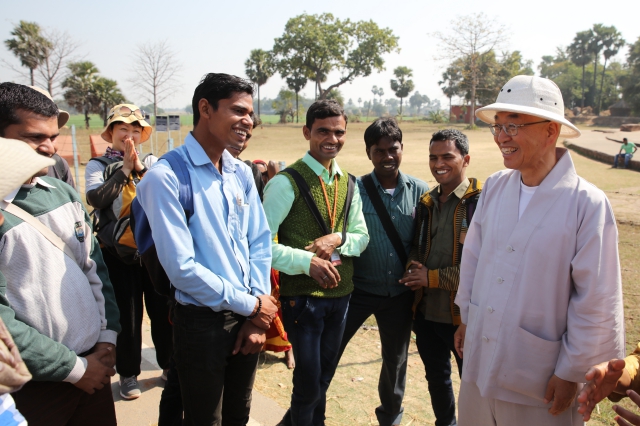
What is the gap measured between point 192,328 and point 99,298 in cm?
47

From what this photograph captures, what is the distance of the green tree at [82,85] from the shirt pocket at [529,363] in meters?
42.6

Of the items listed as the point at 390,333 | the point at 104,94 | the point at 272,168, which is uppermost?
the point at 104,94

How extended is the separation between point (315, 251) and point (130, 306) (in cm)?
155

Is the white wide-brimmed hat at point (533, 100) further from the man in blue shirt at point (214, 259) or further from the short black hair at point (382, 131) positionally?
the man in blue shirt at point (214, 259)

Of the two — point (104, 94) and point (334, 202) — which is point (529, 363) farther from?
point (104, 94)

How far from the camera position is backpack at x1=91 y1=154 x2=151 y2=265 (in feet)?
9.91

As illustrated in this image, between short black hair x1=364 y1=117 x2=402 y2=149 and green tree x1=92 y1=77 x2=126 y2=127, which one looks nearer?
short black hair x1=364 y1=117 x2=402 y2=149

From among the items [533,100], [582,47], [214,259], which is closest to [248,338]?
[214,259]

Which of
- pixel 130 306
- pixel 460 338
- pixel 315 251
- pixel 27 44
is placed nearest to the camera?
pixel 460 338

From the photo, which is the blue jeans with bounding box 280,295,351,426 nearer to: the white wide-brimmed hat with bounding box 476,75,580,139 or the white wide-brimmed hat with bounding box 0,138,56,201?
the white wide-brimmed hat with bounding box 476,75,580,139

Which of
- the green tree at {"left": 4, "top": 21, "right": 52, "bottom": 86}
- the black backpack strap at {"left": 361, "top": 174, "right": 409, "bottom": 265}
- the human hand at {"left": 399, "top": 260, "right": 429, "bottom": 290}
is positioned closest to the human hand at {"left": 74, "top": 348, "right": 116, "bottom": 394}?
the human hand at {"left": 399, "top": 260, "right": 429, "bottom": 290}

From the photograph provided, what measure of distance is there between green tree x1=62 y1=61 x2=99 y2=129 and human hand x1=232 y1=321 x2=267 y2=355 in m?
41.8

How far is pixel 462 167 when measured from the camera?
10.0ft

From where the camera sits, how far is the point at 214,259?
2.20 metres
